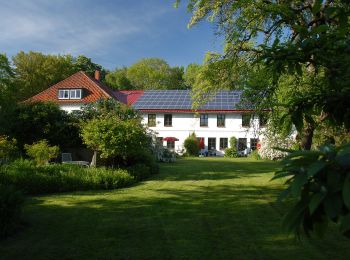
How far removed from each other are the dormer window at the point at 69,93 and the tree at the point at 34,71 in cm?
925

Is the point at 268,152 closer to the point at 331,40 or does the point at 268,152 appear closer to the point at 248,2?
the point at 248,2

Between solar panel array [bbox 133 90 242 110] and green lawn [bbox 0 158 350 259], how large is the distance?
30.9 m

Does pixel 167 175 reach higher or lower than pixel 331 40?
lower

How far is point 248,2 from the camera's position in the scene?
38.7 ft

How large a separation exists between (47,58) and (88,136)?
42.0 metres

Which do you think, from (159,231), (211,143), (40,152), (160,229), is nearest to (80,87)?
(211,143)

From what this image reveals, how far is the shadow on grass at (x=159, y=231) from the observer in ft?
21.7

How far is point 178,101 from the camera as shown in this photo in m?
45.3

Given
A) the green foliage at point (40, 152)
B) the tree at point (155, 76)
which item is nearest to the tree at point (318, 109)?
the green foliage at point (40, 152)

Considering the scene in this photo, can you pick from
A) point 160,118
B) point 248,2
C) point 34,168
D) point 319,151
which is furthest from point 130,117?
point 160,118

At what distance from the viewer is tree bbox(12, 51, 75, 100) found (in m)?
53.1

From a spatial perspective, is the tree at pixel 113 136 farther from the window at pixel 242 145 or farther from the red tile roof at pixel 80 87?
the red tile roof at pixel 80 87

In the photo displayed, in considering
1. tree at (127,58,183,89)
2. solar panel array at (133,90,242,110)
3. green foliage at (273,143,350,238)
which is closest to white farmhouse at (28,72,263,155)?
solar panel array at (133,90,242,110)

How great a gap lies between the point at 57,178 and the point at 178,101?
32.5 meters
